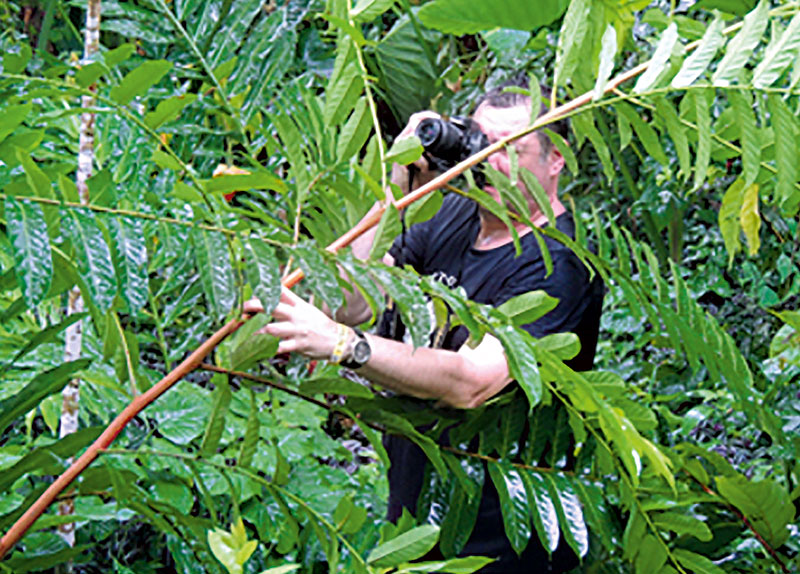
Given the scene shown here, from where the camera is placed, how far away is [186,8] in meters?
1.06

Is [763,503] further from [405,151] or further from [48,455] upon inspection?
[48,455]

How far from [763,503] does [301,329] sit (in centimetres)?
69

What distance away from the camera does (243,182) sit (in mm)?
786

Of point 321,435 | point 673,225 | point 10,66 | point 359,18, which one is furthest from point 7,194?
point 673,225

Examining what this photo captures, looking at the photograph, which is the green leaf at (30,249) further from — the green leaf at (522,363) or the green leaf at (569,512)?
the green leaf at (569,512)

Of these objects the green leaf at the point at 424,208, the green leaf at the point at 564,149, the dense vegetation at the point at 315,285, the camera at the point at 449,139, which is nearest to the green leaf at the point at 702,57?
the dense vegetation at the point at 315,285

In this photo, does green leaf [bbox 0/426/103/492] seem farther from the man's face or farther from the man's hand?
the man's face

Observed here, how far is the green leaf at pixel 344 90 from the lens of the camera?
875 mm

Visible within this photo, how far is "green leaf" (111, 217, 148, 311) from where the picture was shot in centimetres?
73

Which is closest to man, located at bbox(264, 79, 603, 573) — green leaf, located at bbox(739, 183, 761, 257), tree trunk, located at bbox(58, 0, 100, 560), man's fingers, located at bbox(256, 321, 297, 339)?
man's fingers, located at bbox(256, 321, 297, 339)

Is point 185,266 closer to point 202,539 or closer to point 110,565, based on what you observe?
point 202,539

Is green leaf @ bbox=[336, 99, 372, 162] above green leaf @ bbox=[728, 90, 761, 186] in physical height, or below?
below

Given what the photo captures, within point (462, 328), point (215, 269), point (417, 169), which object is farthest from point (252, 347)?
point (462, 328)

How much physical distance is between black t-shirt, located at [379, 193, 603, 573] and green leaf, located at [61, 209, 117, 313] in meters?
0.68
